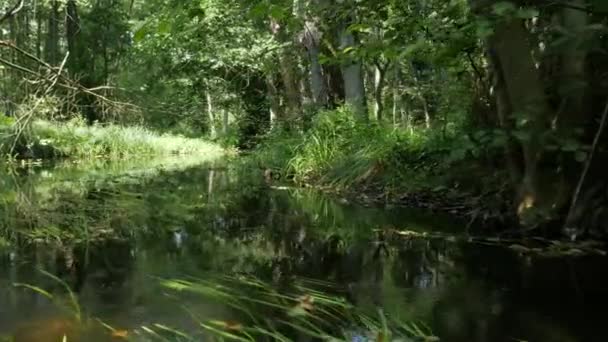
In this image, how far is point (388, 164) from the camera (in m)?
7.38

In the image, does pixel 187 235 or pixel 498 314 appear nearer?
pixel 498 314

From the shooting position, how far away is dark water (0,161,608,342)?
272 cm

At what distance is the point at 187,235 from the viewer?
4.98m

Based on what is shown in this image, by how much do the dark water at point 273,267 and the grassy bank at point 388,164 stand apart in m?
0.49

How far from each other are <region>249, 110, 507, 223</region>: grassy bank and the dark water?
1.60 ft

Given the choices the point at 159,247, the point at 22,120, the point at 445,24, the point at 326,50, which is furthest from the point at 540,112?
the point at 326,50

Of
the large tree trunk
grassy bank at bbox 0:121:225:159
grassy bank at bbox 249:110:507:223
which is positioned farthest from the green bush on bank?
grassy bank at bbox 0:121:225:159

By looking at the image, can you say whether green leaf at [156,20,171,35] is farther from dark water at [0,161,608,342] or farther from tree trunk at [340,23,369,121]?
tree trunk at [340,23,369,121]

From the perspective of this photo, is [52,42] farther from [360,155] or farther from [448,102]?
[448,102]

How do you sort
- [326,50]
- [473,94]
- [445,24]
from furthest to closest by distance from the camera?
[326,50] → [473,94] → [445,24]

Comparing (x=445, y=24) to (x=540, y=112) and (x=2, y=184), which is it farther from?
(x=2, y=184)

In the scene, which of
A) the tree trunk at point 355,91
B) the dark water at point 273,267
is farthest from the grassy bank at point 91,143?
the dark water at point 273,267

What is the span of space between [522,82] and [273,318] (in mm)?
2471

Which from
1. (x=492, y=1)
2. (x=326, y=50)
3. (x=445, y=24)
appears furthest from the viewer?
(x=326, y=50)
